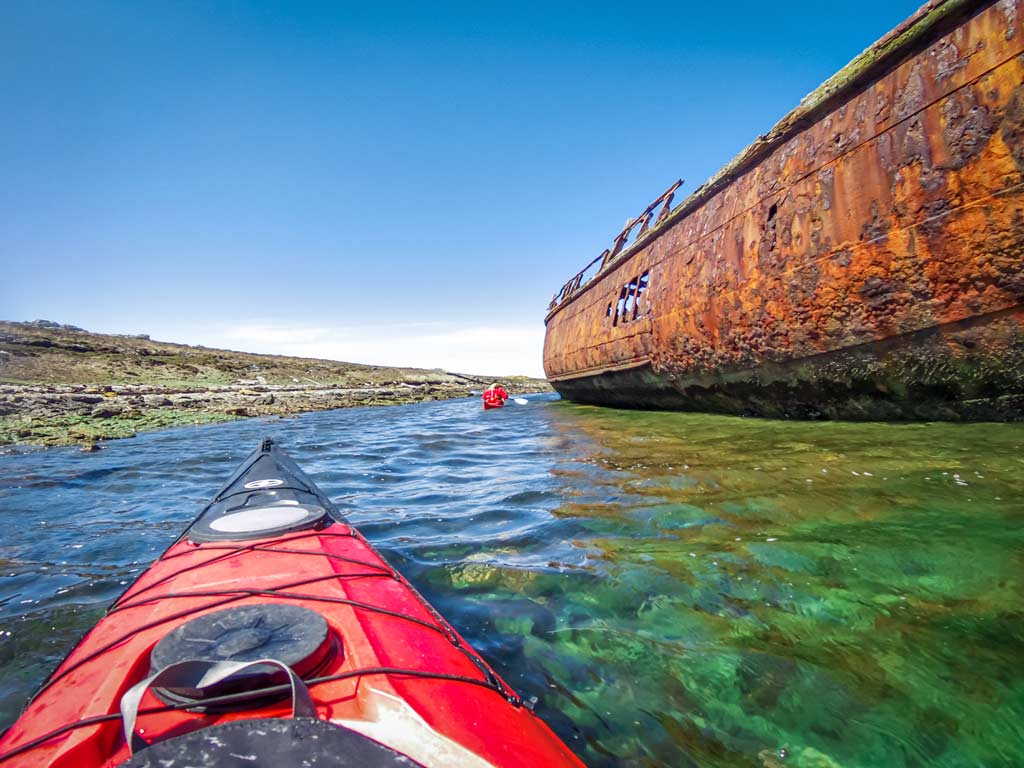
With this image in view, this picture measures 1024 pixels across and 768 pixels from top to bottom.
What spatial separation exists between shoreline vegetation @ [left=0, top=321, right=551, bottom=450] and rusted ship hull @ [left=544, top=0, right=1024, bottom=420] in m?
11.2

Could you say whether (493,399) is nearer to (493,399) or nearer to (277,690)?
(493,399)

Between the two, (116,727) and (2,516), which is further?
(2,516)

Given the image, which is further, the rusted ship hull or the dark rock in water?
the dark rock in water

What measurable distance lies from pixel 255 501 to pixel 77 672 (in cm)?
197

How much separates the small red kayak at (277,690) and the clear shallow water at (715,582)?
0.59 metres

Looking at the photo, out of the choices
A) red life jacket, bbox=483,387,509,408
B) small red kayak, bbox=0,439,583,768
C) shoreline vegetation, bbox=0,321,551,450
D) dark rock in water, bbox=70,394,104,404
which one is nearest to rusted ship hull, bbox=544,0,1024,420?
small red kayak, bbox=0,439,583,768

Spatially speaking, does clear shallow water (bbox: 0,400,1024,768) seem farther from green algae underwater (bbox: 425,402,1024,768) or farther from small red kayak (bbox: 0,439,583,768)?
small red kayak (bbox: 0,439,583,768)

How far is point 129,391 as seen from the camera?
18688 millimetres

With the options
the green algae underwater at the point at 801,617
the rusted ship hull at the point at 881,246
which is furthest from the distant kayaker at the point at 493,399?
the green algae underwater at the point at 801,617

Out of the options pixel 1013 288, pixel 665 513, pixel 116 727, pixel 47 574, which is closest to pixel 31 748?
pixel 116 727

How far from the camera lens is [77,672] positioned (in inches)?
58.5

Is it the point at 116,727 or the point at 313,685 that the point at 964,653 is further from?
the point at 116,727

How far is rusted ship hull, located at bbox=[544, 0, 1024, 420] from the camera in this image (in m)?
3.79

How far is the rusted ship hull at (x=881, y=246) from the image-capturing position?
379 cm
